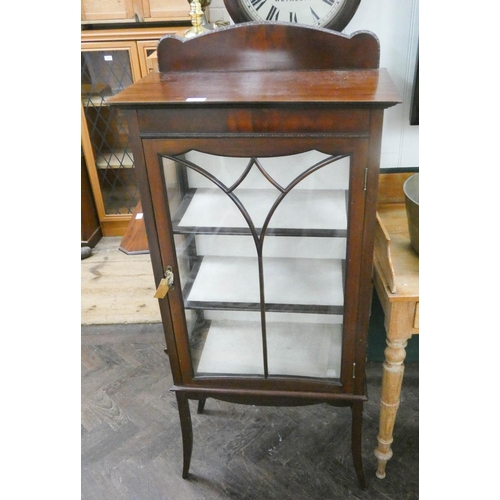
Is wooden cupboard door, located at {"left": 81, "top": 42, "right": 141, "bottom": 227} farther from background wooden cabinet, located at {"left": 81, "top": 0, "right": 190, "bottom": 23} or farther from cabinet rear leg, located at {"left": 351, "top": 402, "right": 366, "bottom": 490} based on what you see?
cabinet rear leg, located at {"left": 351, "top": 402, "right": 366, "bottom": 490}

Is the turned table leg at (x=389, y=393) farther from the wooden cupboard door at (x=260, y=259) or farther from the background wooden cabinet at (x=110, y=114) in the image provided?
the background wooden cabinet at (x=110, y=114)

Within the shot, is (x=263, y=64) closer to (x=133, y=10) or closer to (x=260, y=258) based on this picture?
(x=260, y=258)

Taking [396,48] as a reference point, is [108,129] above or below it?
below

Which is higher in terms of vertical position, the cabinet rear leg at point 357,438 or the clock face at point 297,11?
the clock face at point 297,11

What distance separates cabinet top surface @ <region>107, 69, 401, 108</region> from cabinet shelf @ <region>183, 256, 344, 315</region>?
0.35 meters

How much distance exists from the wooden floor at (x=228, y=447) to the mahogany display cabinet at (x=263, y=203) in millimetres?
156

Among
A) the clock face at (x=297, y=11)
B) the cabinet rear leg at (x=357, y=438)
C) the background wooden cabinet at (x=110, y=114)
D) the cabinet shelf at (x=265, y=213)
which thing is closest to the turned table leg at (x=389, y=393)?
the cabinet rear leg at (x=357, y=438)

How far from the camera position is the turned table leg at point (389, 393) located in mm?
1075

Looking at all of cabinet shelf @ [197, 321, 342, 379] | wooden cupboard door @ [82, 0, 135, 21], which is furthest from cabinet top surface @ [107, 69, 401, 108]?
wooden cupboard door @ [82, 0, 135, 21]

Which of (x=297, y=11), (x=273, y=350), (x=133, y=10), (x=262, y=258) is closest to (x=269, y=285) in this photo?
(x=262, y=258)

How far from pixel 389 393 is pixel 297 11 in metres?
0.94

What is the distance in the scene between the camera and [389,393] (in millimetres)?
1132

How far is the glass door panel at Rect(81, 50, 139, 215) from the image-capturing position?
207 cm
